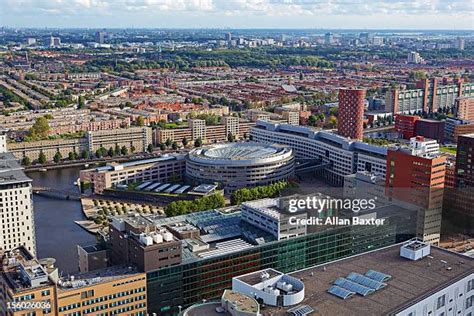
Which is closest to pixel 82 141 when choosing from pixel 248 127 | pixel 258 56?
pixel 248 127

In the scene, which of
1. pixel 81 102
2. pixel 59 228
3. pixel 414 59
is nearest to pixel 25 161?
pixel 59 228

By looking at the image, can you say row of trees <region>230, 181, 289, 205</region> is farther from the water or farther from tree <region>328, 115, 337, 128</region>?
tree <region>328, 115, 337, 128</region>

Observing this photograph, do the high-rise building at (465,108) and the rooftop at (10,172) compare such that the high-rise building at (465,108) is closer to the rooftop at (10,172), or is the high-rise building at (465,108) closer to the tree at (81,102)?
the tree at (81,102)

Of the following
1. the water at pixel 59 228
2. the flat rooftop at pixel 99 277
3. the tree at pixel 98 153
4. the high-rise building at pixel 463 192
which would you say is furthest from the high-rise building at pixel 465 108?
the flat rooftop at pixel 99 277

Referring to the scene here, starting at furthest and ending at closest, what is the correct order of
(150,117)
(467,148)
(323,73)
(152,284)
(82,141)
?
(323,73)
(150,117)
(82,141)
(467,148)
(152,284)

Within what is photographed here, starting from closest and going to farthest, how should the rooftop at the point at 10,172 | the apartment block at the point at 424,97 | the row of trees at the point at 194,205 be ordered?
the rooftop at the point at 10,172, the row of trees at the point at 194,205, the apartment block at the point at 424,97

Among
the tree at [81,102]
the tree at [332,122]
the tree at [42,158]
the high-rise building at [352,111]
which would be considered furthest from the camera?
the tree at [81,102]

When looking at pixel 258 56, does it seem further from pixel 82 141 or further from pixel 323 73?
pixel 82 141
